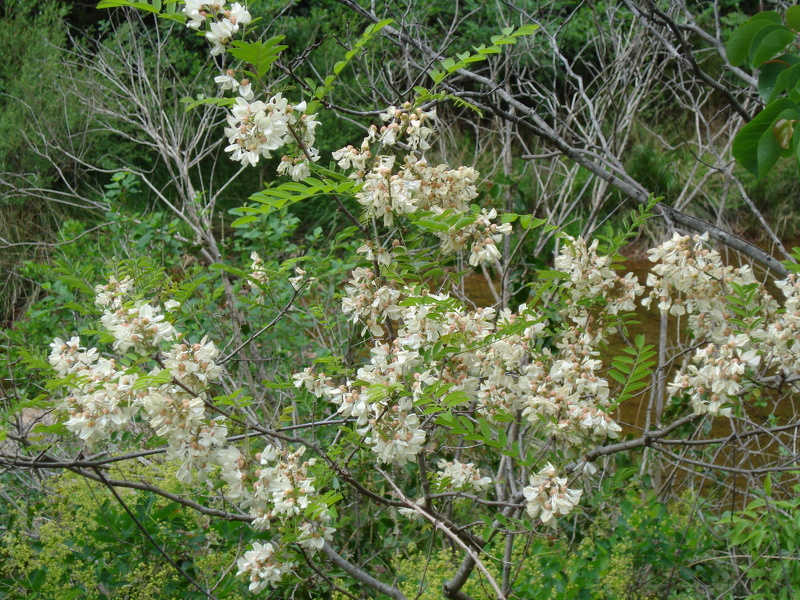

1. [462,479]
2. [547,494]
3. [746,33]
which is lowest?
[462,479]

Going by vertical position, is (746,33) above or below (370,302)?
above

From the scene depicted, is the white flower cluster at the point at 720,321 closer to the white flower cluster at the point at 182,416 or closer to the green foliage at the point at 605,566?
the green foliage at the point at 605,566

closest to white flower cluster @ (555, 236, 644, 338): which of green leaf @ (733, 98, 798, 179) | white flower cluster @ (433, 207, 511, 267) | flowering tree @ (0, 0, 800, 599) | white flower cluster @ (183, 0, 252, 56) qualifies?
flowering tree @ (0, 0, 800, 599)

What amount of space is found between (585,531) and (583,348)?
133 cm

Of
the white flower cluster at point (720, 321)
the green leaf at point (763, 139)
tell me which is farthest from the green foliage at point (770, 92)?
the white flower cluster at point (720, 321)

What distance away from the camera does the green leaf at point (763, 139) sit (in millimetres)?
1215

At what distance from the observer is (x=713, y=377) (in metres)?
1.51

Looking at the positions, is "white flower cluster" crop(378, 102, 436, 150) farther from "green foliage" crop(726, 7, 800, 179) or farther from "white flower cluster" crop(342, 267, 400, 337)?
"green foliage" crop(726, 7, 800, 179)

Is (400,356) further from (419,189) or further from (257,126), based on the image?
(257,126)

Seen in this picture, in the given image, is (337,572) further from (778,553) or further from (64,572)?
(778,553)

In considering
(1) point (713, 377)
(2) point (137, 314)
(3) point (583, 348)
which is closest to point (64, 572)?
(2) point (137, 314)

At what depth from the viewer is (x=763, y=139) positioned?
1.26 meters

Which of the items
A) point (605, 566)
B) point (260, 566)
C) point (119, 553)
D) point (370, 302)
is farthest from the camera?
point (605, 566)

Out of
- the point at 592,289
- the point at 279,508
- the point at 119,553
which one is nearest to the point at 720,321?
the point at 592,289
